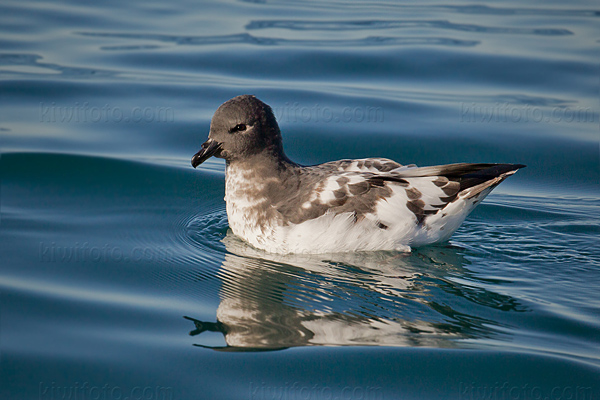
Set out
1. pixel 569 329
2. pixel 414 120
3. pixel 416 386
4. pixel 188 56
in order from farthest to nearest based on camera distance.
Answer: pixel 188 56 → pixel 414 120 → pixel 569 329 → pixel 416 386

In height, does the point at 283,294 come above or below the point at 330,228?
below

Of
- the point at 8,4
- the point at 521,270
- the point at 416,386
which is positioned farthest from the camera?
the point at 8,4

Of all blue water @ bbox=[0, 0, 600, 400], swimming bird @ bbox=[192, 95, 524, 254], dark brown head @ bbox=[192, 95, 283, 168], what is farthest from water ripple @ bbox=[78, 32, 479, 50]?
swimming bird @ bbox=[192, 95, 524, 254]

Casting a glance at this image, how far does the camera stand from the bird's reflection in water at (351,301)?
5812 mm

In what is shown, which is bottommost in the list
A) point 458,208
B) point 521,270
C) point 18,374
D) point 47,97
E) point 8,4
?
point 18,374

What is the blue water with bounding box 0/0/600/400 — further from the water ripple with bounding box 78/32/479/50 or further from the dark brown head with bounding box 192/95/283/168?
the dark brown head with bounding box 192/95/283/168

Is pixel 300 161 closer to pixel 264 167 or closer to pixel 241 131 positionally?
pixel 264 167

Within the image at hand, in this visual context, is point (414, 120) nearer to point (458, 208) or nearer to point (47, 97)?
point (458, 208)

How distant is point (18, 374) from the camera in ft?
17.6

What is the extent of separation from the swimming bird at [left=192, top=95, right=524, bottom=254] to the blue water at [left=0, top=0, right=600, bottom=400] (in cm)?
24

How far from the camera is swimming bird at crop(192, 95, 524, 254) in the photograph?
7.12 meters

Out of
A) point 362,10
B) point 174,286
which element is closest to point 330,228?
point 174,286

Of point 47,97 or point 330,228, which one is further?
point 47,97

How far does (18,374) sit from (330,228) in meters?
3.13
